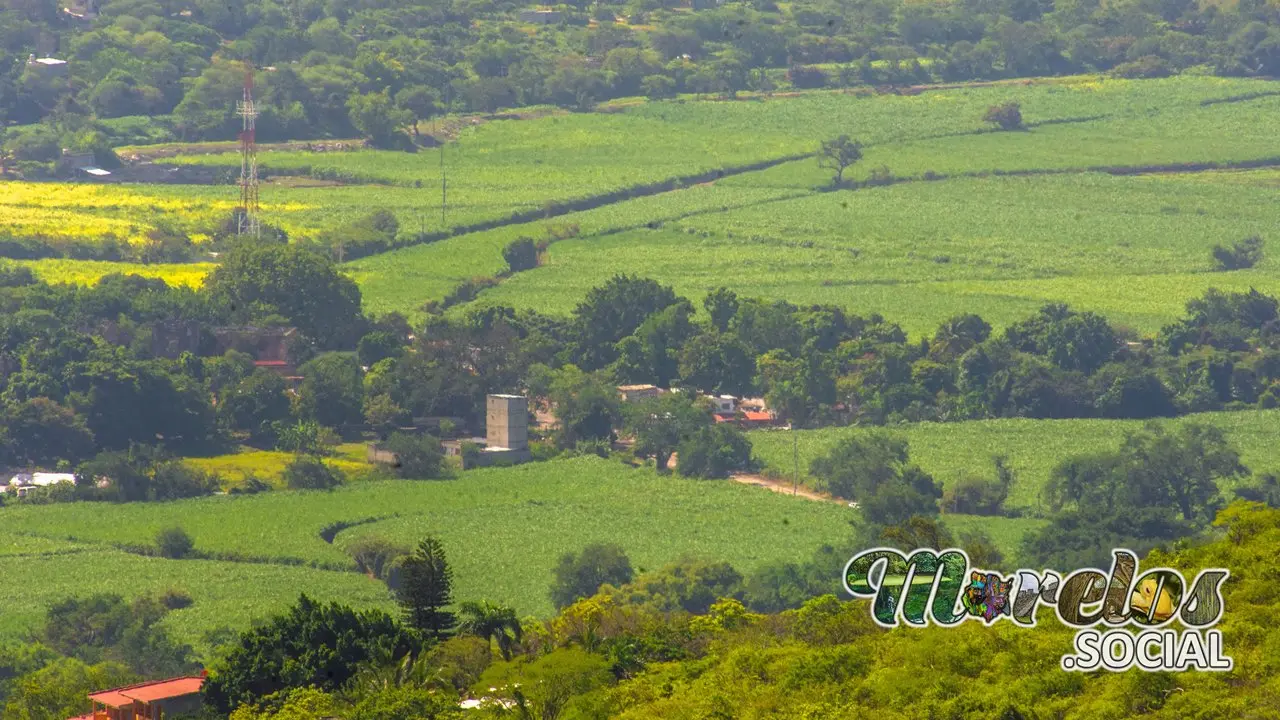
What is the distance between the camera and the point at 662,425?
270ft

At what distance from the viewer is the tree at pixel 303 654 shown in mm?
50250

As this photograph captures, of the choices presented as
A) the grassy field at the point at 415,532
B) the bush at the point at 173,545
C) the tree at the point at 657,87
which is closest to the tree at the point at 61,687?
the grassy field at the point at 415,532

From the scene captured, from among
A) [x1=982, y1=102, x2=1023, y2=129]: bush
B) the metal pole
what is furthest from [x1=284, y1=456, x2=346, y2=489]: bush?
[x1=982, y1=102, x2=1023, y2=129]: bush

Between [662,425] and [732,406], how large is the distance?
5.76 metres

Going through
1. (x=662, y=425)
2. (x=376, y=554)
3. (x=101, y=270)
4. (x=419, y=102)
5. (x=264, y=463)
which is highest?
(x=419, y=102)

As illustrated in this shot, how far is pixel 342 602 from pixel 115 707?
15.9 meters

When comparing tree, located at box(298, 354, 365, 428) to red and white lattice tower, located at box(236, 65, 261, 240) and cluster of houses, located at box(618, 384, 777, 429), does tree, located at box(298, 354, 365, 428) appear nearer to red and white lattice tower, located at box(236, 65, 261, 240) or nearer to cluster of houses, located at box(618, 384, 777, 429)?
cluster of houses, located at box(618, 384, 777, 429)

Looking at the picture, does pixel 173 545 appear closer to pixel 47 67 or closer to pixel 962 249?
pixel 962 249

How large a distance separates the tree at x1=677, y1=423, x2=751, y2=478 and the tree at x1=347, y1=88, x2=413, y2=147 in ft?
150

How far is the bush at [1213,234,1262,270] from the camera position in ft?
352

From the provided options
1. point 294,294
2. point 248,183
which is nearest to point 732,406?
point 294,294

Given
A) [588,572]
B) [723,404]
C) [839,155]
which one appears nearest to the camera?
[588,572]

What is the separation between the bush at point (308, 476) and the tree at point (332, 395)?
201 inches

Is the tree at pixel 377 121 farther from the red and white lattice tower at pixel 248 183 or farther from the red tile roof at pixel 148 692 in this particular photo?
the red tile roof at pixel 148 692
